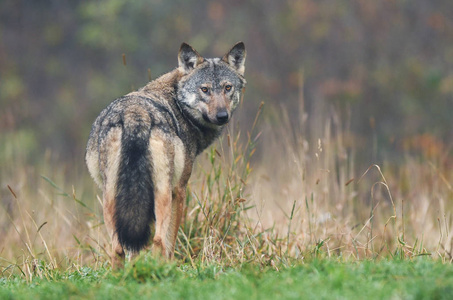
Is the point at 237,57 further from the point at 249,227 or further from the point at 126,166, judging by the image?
the point at 126,166

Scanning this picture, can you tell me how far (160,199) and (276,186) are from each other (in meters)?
3.65

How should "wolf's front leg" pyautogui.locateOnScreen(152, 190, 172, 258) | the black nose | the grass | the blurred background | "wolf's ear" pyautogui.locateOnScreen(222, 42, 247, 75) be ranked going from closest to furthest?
the grass → "wolf's front leg" pyautogui.locateOnScreen(152, 190, 172, 258) → the black nose → "wolf's ear" pyautogui.locateOnScreen(222, 42, 247, 75) → the blurred background

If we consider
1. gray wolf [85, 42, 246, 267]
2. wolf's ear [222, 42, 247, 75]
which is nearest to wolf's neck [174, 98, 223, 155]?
gray wolf [85, 42, 246, 267]

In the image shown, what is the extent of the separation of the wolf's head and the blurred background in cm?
952

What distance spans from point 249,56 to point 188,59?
12.2m

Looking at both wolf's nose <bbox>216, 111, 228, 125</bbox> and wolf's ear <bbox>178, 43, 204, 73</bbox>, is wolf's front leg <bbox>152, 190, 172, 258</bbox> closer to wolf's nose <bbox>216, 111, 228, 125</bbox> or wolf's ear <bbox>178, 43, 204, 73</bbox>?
wolf's nose <bbox>216, 111, 228, 125</bbox>

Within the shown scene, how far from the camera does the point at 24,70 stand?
18.7 meters

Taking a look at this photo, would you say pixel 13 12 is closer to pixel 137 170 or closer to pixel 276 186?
pixel 276 186

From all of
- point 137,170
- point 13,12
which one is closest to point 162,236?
point 137,170

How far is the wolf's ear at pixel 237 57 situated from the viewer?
20.4 ft

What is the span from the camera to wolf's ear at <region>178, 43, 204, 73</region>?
5953 mm

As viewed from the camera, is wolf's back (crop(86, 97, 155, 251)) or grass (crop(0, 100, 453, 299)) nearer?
grass (crop(0, 100, 453, 299))

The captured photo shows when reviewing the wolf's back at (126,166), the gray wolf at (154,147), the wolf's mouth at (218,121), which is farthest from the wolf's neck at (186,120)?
the wolf's back at (126,166)

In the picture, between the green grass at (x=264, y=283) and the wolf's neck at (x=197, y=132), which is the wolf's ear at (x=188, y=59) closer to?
the wolf's neck at (x=197, y=132)
